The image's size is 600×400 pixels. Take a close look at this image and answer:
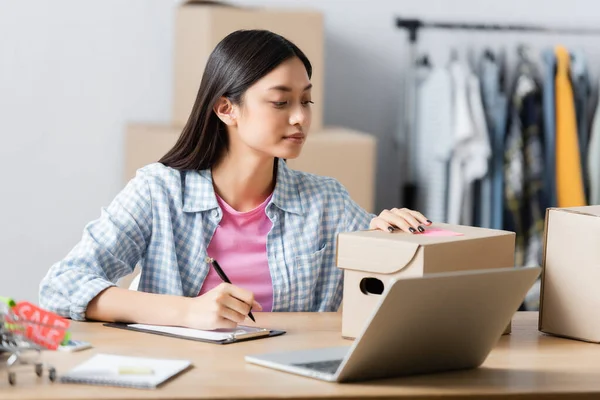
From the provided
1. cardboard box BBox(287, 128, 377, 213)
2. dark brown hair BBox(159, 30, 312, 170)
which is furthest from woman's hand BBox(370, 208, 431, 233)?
cardboard box BBox(287, 128, 377, 213)

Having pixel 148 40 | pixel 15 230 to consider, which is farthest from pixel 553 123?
pixel 15 230

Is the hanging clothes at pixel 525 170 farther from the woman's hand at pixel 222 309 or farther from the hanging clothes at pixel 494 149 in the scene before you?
the woman's hand at pixel 222 309

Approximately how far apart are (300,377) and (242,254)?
711 millimetres

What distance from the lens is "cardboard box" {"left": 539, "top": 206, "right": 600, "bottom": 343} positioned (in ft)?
5.10

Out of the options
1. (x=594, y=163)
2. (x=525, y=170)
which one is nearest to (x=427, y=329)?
(x=525, y=170)

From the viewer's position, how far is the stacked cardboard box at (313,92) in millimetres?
3064

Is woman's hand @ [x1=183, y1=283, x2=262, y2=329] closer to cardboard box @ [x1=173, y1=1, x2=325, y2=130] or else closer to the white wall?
cardboard box @ [x1=173, y1=1, x2=325, y2=130]

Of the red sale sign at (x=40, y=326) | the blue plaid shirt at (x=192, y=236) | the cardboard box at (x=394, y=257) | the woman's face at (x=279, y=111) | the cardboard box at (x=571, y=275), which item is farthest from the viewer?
the woman's face at (x=279, y=111)

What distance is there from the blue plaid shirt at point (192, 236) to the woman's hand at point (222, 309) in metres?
0.24

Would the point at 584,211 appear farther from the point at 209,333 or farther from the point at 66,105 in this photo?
the point at 66,105

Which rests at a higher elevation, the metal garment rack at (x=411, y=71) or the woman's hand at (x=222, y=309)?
the metal garment rack at (x=411, y=71)

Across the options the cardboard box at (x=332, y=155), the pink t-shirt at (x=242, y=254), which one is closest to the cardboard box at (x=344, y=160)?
the cardboard box at (x=332, y=155)

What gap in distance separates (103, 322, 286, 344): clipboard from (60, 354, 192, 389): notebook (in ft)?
0.53

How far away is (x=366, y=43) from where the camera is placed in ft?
11.8
